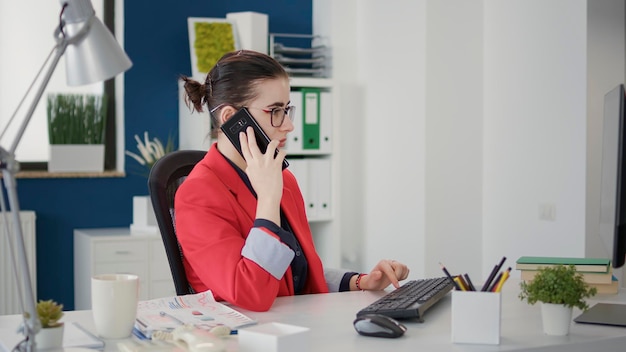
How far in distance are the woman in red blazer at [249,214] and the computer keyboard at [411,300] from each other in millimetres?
140

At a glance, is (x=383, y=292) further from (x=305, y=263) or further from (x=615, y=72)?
(x=615, y=72)

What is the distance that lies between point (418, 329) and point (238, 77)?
840mm

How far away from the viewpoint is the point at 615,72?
12.7ft

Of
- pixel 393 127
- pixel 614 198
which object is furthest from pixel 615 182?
pixel 393 127

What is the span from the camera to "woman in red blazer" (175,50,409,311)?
6.15 ft

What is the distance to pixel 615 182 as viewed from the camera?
173cm

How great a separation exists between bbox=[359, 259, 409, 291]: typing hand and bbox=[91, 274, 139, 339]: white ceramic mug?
2.44ft

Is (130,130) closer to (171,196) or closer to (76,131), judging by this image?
(76,131)

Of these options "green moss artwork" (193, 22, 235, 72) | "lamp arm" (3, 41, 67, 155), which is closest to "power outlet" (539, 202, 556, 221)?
"green moss artwork" (193, 22, 235, 72)

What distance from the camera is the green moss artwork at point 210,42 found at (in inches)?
178

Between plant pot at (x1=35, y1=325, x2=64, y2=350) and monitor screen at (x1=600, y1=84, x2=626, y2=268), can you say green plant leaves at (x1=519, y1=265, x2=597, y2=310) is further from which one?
plant pot at (x1=35, y1=325, x2=64, y2=350)

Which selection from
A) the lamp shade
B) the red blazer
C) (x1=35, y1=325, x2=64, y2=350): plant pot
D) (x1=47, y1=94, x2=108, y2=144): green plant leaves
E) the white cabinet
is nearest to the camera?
the lamp shade

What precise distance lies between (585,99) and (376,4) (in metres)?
1.35

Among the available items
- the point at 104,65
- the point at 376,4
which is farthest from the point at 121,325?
the point at 376,4
